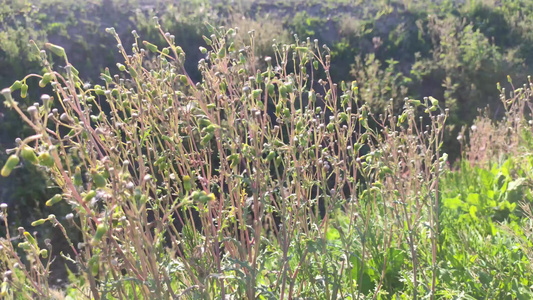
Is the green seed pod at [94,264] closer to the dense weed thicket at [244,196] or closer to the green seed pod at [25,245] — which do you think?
the dense weed thicket at [244,196]

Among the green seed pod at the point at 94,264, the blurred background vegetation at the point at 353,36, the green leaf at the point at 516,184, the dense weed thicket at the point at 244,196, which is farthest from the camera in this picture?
the blurred background vegetation at the point at 353,36

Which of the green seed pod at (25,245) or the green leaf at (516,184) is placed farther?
the green leaf at (516,184)

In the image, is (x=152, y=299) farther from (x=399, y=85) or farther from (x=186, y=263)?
(x=399, y=85)

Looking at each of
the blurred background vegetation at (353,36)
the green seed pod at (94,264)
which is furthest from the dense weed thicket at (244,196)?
the blurred background vegetation at (353,36)

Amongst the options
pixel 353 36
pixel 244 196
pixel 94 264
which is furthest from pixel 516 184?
pixel 353 36

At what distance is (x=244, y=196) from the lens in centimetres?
221

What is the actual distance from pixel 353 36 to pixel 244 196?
22.6ft

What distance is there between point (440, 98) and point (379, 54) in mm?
1367

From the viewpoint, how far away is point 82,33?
7578 millimetres

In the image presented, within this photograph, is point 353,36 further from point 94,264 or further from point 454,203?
point 94,264

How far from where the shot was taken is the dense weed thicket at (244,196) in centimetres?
157

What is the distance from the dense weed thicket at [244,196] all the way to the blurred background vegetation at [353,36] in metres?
3.73

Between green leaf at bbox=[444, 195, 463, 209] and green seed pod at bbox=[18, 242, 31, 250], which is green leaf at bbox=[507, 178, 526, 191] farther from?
green seed pod at bbox=[18, 242, 31, 250]

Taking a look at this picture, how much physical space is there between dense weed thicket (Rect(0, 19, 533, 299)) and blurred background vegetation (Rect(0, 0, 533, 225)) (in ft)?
12.2
